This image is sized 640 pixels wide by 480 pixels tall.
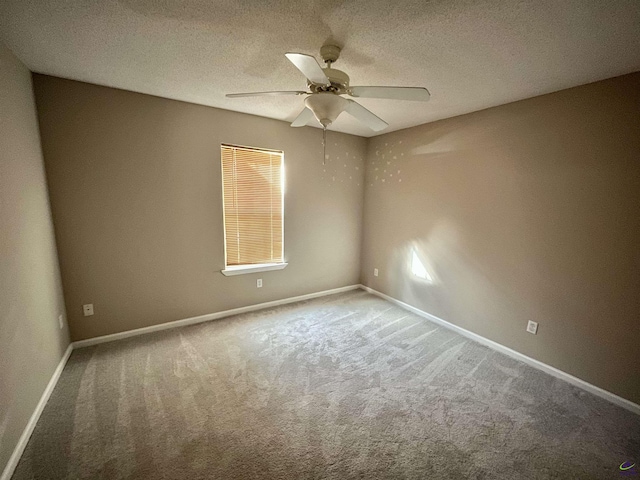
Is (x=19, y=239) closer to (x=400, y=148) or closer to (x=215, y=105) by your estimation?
(x=215, y=105)

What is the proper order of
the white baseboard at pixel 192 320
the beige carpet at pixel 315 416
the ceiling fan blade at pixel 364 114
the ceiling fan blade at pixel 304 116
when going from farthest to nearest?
the white baseboard at pixel 192 320 < the ceiling fan blade at pixel 304 116 < the ceiling fan blade at pixel 364 114 < the beige carpet at pixel 315 416

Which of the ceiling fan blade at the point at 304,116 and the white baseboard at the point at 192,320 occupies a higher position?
the ceiling fan blade at the point at 304,116

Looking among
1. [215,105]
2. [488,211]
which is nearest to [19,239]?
[215,105]

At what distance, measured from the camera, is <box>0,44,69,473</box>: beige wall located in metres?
1.39

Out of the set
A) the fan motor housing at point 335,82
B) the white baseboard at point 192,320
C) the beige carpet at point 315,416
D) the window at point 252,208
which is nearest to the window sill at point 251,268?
the window at point 252,208

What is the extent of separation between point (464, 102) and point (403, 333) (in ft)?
7.60

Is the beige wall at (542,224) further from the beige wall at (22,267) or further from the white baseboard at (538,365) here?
the beige wall at (22,267)

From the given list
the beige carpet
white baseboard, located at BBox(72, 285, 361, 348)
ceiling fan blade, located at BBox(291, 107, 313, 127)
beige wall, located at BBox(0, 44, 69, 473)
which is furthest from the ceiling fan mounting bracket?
white baseboard, located at BBox(72, 285, 361, 348)

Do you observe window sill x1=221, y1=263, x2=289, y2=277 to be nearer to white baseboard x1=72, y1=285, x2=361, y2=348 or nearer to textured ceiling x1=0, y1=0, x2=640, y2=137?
white baseboard x1=72, y1=285, x2=361, y2=348

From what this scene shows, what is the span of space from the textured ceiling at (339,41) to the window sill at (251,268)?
1.83 meters

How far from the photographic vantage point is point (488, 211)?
8.27 ft

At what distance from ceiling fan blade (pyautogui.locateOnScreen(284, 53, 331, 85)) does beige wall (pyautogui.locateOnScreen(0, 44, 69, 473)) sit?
1733 mm

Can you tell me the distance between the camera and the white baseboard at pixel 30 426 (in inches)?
50.7

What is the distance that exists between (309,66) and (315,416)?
2.01 m
